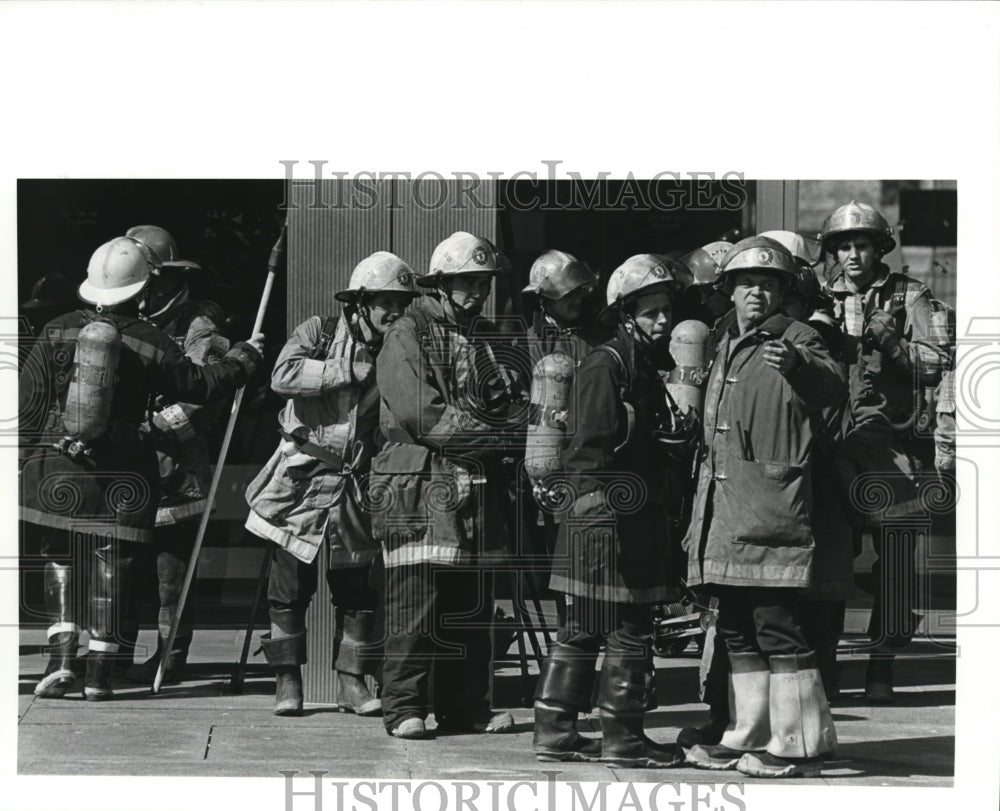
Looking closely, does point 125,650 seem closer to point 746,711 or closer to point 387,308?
point 387,308

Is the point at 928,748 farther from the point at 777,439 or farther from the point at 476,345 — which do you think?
the point at 476,345

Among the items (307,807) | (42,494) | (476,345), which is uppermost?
(476,345)

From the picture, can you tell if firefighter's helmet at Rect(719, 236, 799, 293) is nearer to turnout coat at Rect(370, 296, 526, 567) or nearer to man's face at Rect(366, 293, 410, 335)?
turnout coat at Rect(370, 296, 526, 567)

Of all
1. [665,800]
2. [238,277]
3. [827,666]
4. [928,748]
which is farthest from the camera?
[238,277]

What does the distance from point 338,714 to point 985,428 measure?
9.97ft

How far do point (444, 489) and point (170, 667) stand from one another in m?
2.12

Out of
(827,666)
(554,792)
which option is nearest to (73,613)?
(554,792)

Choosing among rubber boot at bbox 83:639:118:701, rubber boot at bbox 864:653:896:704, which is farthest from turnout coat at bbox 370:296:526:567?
rubber boot at bbox 864:653:896:704

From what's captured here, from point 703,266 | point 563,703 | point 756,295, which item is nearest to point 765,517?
point 756,295

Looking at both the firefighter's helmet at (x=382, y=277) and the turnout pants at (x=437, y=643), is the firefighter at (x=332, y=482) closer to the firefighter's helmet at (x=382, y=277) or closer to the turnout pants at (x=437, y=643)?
the firefighter's helmet at (x=382, y=277)

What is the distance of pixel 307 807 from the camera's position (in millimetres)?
7602

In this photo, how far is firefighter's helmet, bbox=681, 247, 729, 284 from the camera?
31.7 ft

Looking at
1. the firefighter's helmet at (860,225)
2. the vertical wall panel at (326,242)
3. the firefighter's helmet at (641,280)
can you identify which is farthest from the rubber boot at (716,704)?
the vertical wall panel at (326,242)

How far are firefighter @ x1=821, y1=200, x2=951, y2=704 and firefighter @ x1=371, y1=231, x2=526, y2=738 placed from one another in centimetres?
179
